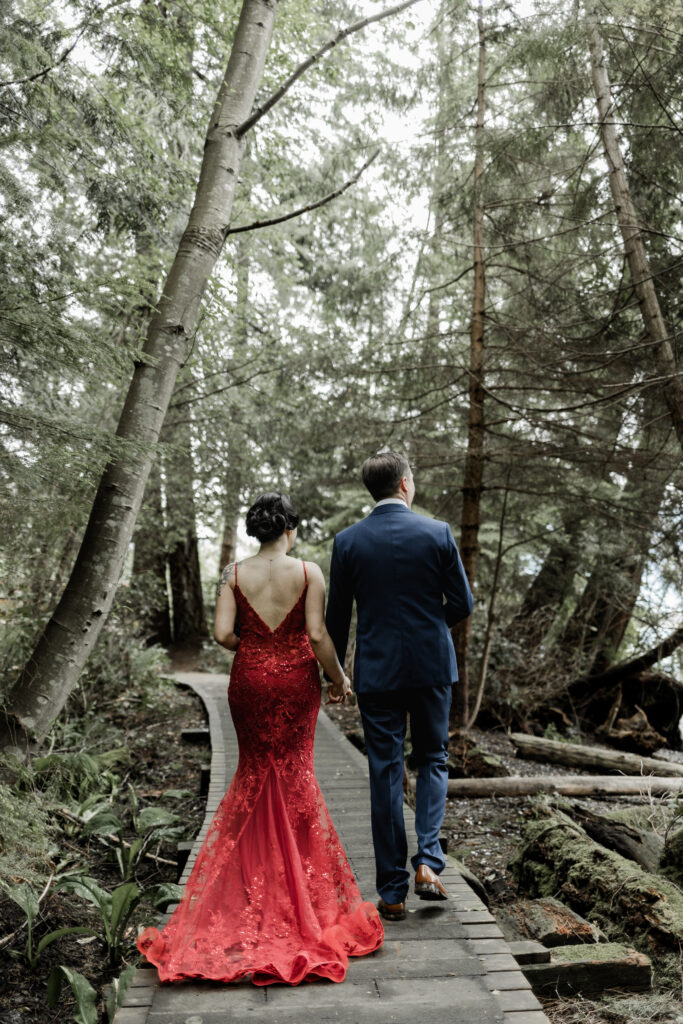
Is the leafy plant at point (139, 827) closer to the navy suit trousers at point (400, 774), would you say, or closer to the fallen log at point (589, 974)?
the navy suit trousers at point (400, 774)

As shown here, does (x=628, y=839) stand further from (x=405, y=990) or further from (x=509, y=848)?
(x=405, y=990)

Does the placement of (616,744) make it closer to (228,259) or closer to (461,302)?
(461,302)

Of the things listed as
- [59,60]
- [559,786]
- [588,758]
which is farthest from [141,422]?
[588,758]

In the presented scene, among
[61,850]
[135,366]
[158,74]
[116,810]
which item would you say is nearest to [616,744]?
[116,810]

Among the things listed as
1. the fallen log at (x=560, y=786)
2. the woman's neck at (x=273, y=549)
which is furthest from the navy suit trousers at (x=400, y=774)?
the fallen log at (x=560, y=786)

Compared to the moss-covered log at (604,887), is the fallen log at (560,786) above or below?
below

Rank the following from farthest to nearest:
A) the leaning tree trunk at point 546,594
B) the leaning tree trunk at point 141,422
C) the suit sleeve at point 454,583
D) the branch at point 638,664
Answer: the leaning tree trunk at point 546,594 < the branch at point 638,664 < the leaning tree trunk at point 141,422 < the suit sleeve at point 454,583

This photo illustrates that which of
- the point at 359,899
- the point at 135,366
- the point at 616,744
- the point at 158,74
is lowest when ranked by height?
the point at 616,744

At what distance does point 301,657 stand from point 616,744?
8.43m

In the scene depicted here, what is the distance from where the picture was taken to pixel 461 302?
12125mm

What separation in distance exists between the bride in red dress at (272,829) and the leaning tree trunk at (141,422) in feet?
5.35

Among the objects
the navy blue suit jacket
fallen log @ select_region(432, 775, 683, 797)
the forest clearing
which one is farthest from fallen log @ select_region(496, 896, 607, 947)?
fallen log @ select_region(432, 775, 683, 797)

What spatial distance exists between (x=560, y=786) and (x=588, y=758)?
151cm

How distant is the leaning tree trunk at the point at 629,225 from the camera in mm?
7942
